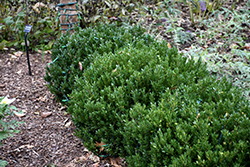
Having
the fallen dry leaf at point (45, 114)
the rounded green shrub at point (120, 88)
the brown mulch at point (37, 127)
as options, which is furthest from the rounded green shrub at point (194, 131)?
the fallen dry leaf at point (45, 114)

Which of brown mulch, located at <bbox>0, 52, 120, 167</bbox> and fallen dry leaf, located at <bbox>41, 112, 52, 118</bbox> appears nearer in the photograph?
brown mulch, located at <bbox>0, 52, 120, 167</bbox>

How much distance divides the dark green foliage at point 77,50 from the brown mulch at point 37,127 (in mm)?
316

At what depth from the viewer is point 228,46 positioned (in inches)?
167

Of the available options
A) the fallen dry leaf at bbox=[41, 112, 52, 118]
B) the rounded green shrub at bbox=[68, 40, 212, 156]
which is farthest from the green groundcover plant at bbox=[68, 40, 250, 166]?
the fallen dry leaf at bbox=[41, 112, 52, 118]

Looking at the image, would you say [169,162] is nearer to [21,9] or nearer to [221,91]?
[221,91]

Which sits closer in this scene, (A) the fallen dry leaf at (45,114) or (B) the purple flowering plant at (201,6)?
(A) the fallen dry leaf at (45,114)

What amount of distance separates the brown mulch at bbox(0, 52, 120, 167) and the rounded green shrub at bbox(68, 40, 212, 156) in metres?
0.28

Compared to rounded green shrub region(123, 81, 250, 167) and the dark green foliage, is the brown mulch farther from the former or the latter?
rounded green shrub region(123, 81, 250, 167)

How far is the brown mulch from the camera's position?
243 cm

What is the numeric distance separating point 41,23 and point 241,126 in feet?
12.5

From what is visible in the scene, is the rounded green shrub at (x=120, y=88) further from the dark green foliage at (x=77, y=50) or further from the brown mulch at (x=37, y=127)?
the dark green foliage at (x=77, y=50)

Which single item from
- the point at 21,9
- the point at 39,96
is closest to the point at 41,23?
the point at 21,9

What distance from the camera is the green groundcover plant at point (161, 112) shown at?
1.49 metres

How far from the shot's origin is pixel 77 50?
10.0ft
